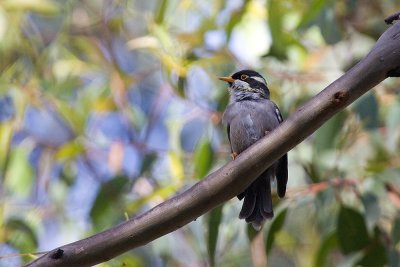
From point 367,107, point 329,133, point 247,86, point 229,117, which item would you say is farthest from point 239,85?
point 367,107

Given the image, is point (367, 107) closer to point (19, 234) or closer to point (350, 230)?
point (350, 230)

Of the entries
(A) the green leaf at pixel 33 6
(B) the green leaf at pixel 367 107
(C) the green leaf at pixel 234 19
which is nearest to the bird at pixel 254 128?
(B) the green leaf at pixel 367 107

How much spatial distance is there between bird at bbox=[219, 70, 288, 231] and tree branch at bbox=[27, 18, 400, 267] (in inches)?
39.8

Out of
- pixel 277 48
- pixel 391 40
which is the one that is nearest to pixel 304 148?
pixel 277 48

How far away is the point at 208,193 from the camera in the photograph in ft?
8.04

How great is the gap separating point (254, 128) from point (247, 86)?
0.45 metres

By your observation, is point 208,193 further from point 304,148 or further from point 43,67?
point 43,67

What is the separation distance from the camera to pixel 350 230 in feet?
13.3

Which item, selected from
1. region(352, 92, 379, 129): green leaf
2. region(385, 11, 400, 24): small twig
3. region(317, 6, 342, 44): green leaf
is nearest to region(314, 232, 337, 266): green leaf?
region(352, 92, 379, 129): green leaf

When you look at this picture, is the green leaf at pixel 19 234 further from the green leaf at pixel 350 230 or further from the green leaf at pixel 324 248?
the green leaf at pixel 350 230

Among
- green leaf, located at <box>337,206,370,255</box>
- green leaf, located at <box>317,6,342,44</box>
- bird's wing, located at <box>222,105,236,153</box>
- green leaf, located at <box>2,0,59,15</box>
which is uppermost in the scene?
green leaf, located at <box>2,0,59,15</box>

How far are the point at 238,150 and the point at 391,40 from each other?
1.51m

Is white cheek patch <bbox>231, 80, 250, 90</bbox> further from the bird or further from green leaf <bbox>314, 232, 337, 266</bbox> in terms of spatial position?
green leaf <bbox>314, 232, 337, 266</bbox>

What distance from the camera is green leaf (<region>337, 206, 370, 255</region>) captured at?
4023 millimetres
